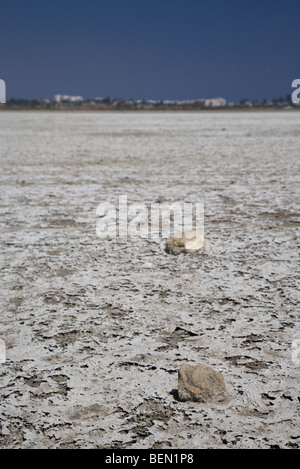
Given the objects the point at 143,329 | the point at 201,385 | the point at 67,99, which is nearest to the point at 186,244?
the point at 143,329

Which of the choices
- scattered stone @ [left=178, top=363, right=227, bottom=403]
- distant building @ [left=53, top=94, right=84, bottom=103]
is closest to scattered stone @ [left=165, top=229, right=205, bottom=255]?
scattered stone @ [left=178, top=363, right=227, bottom=403]

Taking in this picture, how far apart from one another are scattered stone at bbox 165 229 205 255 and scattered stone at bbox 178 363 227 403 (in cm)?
103

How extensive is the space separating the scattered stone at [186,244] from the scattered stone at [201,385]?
1.03 meters

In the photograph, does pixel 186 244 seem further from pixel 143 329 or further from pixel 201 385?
pixel 201 385

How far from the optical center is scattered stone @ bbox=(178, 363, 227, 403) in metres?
1.06

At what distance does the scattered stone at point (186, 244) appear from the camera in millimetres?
2082

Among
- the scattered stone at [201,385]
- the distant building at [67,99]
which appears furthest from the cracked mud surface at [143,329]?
the distant building at [67,99]

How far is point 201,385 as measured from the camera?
42.1 inches

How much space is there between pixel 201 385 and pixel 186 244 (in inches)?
41.9

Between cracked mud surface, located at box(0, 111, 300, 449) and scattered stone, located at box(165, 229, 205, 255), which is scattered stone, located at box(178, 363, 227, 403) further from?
scattered stone, located at box(165, 229, 205, 255)
